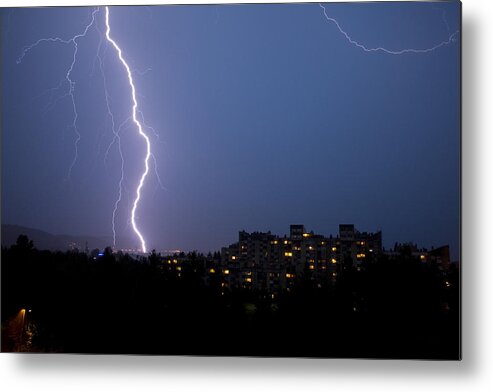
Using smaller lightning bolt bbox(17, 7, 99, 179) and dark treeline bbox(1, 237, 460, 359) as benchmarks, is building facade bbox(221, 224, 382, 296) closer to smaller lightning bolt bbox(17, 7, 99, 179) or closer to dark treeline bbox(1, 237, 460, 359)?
dark treeline bbox(1, 237, 460, 359)

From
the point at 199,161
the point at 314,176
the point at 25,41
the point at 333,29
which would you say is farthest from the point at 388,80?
Answer: the point at 25,41

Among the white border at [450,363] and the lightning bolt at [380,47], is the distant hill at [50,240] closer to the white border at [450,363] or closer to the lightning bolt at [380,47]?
the white border at [450,363]

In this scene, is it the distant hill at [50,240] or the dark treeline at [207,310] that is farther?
the distant hill at [50,240]

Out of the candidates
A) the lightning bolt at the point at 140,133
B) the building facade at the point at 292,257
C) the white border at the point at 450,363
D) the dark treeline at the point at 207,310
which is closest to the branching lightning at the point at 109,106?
the lightning bolt at the point at 140,133

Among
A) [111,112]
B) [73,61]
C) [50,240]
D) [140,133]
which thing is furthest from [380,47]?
[50,240]

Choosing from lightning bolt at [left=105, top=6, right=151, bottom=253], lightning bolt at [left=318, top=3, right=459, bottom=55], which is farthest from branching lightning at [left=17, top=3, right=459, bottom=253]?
lightning bolt at [left=318, top=3, right=459, bottom=55]
